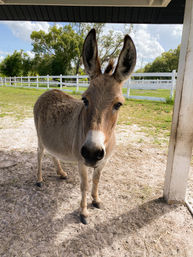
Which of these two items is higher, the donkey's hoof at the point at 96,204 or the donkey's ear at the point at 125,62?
the donkey's ear at the point at 125,62

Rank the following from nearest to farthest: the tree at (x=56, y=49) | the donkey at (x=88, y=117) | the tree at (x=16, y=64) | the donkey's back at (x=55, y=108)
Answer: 1. the donkey at (x=88, y=117)
2. the donkey's back at (x=55, y=108)
3. the tree at (x=56, y=49)
4. the tree at (x=16, y=64)

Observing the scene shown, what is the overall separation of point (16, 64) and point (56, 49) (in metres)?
13.2

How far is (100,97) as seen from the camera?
181 cm

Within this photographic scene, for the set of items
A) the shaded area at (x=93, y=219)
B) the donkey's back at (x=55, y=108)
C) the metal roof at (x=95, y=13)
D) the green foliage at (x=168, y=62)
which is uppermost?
the green foliage at (x=168, y=62)

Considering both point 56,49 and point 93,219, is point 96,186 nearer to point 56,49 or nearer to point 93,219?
point 93,219

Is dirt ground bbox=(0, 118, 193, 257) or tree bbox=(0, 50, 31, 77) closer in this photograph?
dirt ground bbox=(0, 118, 193, 257)

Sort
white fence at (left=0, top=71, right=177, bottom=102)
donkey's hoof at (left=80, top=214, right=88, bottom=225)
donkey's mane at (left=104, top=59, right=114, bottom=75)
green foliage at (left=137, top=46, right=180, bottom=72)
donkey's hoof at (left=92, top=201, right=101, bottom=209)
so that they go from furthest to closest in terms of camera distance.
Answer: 1. green foliage at (left=137, top=46, right=180, bottom=72)
2. white fence at (left=0, top=71, right=177, bottom=102)
3. donkey's hoof at (left=92, top=201, right=101, bottom=209)
4. donkey's hoof at (left=80, top=214, right=88, bottom=225)
5. donkey's mane at (left=104, top=59, right=114, bottom=75)

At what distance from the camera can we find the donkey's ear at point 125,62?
1.96 metres

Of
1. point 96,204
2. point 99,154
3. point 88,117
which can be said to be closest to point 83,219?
point 96,204

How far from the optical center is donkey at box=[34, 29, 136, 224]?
5.67 feet

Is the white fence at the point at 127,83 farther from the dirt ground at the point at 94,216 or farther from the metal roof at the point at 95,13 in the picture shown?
the dirt ground at the point at 94,216

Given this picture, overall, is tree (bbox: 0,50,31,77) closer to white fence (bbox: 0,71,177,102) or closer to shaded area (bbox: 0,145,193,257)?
white fence (bbox: 0,71,177,102)

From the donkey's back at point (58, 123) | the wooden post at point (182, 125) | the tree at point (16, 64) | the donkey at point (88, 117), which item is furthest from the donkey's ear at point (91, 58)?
the tree at point (16, 64)

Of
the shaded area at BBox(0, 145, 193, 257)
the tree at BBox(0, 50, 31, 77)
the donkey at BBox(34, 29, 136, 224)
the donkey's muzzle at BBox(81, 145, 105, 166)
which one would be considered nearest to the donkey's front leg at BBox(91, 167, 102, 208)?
the donkey at BBox(34, 29, 136, 224)
